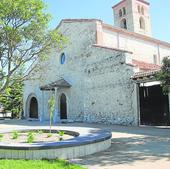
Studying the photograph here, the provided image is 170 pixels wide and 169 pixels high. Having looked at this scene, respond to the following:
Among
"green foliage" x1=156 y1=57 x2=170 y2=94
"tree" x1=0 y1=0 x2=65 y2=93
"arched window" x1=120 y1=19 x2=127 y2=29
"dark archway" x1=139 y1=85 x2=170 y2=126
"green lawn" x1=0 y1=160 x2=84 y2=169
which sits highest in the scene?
"arched window" x1=120 y1=19 x2=127 y2=29

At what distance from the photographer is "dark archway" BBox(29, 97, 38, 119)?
34.7m

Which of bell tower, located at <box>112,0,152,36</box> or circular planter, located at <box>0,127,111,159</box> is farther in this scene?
bell tower, located at <box>112,0,152,36</box>

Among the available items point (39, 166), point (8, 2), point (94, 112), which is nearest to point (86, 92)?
point (94, 112)

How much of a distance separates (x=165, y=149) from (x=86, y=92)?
1644 centimetres

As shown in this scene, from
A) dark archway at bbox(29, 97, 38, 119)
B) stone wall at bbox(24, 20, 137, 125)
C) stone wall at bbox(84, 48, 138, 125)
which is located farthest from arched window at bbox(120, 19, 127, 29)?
stone wall at bbox(84, 48, 138, 125)

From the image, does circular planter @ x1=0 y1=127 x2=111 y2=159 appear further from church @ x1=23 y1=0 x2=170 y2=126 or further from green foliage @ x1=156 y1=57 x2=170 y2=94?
church @ x1=23 y1=0 x2=170 y2=126

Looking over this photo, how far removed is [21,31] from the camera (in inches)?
535

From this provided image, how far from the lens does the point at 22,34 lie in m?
13.7

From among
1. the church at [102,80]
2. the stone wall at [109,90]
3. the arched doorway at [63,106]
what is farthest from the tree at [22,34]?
the arched doorway at [63,106]

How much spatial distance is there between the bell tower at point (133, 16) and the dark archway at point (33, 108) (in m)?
22.0

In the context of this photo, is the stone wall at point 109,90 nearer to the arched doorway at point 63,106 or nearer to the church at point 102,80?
the church at point 102,80

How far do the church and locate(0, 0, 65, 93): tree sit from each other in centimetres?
326

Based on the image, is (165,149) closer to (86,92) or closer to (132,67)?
(132,67)

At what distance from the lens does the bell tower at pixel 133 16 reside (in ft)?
161
